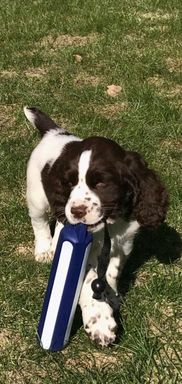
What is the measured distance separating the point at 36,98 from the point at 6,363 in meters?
3.98

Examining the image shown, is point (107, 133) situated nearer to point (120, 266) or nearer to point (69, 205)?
point (120, 266)

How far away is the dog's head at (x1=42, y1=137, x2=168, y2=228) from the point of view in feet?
11.9

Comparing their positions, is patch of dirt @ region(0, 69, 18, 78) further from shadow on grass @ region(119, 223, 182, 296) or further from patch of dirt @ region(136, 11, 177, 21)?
shadow on grass @ region(119, 223, 182, 296)

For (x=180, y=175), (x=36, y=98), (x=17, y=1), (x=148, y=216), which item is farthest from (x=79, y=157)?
A: (x=17, y=1)

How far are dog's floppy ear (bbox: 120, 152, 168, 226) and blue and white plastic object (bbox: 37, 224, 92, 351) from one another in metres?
0.49

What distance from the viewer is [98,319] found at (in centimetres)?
388

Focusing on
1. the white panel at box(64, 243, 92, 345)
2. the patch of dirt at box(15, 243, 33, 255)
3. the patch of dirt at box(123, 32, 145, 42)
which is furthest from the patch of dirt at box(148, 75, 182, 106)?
the white panel at box(64, 243, 92, 345)

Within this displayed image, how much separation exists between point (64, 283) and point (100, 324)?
40cm

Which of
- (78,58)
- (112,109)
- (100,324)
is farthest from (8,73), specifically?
(100,324)

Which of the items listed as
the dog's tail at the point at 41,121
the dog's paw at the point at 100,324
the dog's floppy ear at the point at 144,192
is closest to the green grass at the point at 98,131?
the dog's paw at the point at 100,324

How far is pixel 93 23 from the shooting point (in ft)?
30.5

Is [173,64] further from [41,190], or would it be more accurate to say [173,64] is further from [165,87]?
[41,190]

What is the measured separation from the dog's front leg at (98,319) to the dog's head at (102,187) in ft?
1.63

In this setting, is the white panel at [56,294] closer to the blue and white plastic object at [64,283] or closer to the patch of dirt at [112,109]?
the blue and white plastic object at [64,283]
